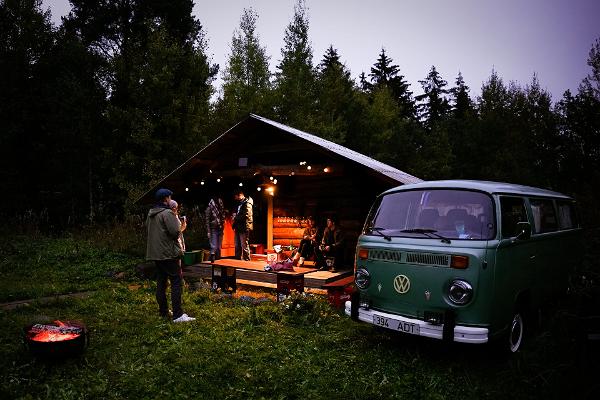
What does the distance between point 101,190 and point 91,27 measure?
10.3 meters

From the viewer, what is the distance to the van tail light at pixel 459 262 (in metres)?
5.10

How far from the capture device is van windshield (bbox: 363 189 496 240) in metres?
5.49

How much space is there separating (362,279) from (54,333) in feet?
14.5

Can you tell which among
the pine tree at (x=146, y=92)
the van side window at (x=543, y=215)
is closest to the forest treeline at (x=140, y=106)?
the pine tree at (x=146, y=92)

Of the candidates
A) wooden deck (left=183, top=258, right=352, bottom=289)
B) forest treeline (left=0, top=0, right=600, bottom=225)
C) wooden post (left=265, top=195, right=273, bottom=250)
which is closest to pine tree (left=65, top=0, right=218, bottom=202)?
forest treeline (left=0, top=0, right=600, bottom=225)

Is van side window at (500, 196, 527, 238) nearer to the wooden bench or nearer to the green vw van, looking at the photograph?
the green vw van

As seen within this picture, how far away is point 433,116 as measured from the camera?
2032 inches

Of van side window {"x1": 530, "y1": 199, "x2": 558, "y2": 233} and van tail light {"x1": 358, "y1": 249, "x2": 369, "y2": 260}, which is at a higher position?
van side window {"x1": 530, "y1": 199, "x2": 558, "y2": 233}

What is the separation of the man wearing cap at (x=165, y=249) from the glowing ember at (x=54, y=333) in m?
2.11

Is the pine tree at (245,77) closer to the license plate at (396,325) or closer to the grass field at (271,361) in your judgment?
the grass field at (271,361)

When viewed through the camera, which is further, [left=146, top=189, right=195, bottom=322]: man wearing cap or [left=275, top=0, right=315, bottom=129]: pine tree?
[left=275, top=0, right=315, bottom=129]: pine tree

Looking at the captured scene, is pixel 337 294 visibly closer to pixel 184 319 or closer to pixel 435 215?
pixel 184 319

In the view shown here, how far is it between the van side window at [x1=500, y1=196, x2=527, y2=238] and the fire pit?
5.98 m

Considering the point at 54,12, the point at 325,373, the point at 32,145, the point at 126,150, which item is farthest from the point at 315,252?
the point at 54,12
